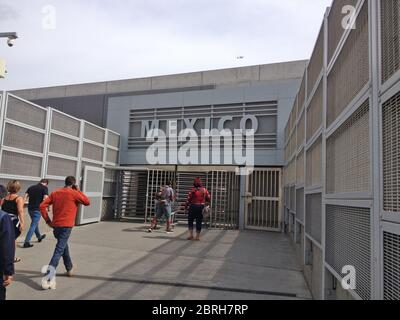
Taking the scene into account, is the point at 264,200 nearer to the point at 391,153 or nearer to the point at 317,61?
the point at 317,61

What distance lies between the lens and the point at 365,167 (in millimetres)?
2326

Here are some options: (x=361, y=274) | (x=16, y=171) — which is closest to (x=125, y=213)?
(x=16, y=171)

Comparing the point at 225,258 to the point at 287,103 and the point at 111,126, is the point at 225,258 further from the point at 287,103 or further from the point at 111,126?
the point at 111,126

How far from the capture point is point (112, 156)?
1404 centimetres

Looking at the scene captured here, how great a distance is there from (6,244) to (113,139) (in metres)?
11.6

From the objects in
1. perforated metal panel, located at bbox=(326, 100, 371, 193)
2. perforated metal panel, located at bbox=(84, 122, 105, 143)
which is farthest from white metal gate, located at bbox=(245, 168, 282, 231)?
perforated metal panel, located at bbox=(326, 100, 371, 193)

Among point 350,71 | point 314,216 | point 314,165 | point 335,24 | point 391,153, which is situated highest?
point 335,24

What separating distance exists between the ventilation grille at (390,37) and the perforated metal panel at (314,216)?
2.31 m

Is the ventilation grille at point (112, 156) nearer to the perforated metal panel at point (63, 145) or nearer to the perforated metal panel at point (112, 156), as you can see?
the perforated metal panel at point (112, 156)

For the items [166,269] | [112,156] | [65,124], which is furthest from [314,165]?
[112,156]

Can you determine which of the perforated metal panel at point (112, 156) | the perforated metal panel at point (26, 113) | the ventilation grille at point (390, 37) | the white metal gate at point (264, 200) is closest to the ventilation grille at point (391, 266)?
the ventilation grille at point (390, 37)

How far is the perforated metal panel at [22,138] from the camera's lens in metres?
8.28

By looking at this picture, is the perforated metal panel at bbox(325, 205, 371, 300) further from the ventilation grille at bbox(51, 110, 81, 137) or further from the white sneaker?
the ventilation grille at bbox(51, 110, 81, 137)

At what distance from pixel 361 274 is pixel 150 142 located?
40.2 ft
